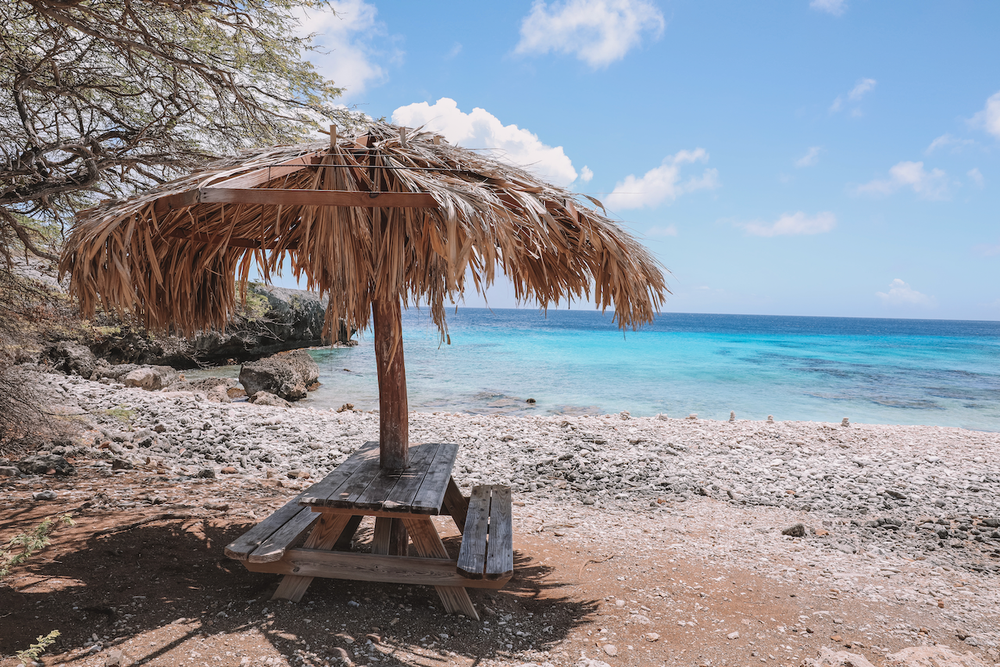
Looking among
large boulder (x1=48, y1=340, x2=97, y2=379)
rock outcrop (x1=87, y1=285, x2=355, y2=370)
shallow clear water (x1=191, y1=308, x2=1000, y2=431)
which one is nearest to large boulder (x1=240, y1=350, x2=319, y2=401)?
shallow clear water (x1=191, y1=308, x2=1000, y2=431)

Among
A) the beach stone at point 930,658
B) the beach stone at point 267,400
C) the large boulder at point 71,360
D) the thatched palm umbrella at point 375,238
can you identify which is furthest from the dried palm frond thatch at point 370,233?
the large boulder at point 71,360

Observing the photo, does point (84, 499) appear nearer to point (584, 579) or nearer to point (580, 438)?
point (584, 579)

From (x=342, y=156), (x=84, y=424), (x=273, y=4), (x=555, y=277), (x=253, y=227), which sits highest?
(x=273, y=4)

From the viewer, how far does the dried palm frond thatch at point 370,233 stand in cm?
249

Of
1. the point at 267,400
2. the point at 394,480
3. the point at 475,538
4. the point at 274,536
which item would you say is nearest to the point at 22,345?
the point at 274,536

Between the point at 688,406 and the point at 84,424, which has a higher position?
the point at 84,424

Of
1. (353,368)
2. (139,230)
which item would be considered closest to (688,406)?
(353,368)

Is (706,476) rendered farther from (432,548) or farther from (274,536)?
(274,536)

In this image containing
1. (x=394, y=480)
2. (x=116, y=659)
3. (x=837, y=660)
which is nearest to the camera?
(x=116, y=659)

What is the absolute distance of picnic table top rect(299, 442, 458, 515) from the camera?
8.90ft

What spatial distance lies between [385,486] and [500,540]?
2.26 feet

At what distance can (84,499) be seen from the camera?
423cm

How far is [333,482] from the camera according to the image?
302 cm

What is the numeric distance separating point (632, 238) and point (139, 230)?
9.30 ft
